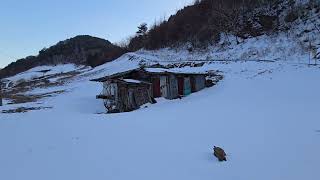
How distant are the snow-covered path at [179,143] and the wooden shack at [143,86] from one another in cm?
504

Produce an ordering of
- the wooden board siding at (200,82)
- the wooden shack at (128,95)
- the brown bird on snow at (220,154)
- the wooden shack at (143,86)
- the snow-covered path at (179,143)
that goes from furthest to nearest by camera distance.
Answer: the wooden board siding at (200,82) < the wooden shack at (143,86) < the wooden shack at (128,95) < the brown bird on snow at (220,154) < the snow-covered path at (179,143)

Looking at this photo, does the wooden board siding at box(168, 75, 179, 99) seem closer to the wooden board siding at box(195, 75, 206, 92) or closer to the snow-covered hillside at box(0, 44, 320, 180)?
the wooden board siding at box(195, 75, 206, 92)

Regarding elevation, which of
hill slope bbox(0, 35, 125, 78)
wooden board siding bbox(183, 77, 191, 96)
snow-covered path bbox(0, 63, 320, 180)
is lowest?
snow-covered path bbox(0, 63, 320, 180)

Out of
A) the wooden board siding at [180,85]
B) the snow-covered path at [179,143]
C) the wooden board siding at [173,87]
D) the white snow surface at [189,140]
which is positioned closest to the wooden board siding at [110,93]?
the white snow surface at [189,140]

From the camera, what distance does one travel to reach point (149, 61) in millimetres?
45688

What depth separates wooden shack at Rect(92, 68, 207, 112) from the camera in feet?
Result: 86.7

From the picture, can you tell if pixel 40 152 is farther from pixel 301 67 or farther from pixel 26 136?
pixel 301 67

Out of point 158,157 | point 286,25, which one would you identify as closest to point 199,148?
point 158,157

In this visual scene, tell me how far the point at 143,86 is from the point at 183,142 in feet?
45.9

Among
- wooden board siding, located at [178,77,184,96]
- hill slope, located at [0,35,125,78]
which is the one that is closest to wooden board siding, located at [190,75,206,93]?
wooden board siding, located at [178,77,184,96]

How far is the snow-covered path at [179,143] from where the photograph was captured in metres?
10.3

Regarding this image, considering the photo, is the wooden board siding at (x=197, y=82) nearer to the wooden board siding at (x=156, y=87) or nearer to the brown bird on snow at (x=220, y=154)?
the wooden board siding at (x=156, y=87)

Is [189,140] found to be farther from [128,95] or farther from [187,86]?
[187,86]

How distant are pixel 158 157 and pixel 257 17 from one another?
123 feet
